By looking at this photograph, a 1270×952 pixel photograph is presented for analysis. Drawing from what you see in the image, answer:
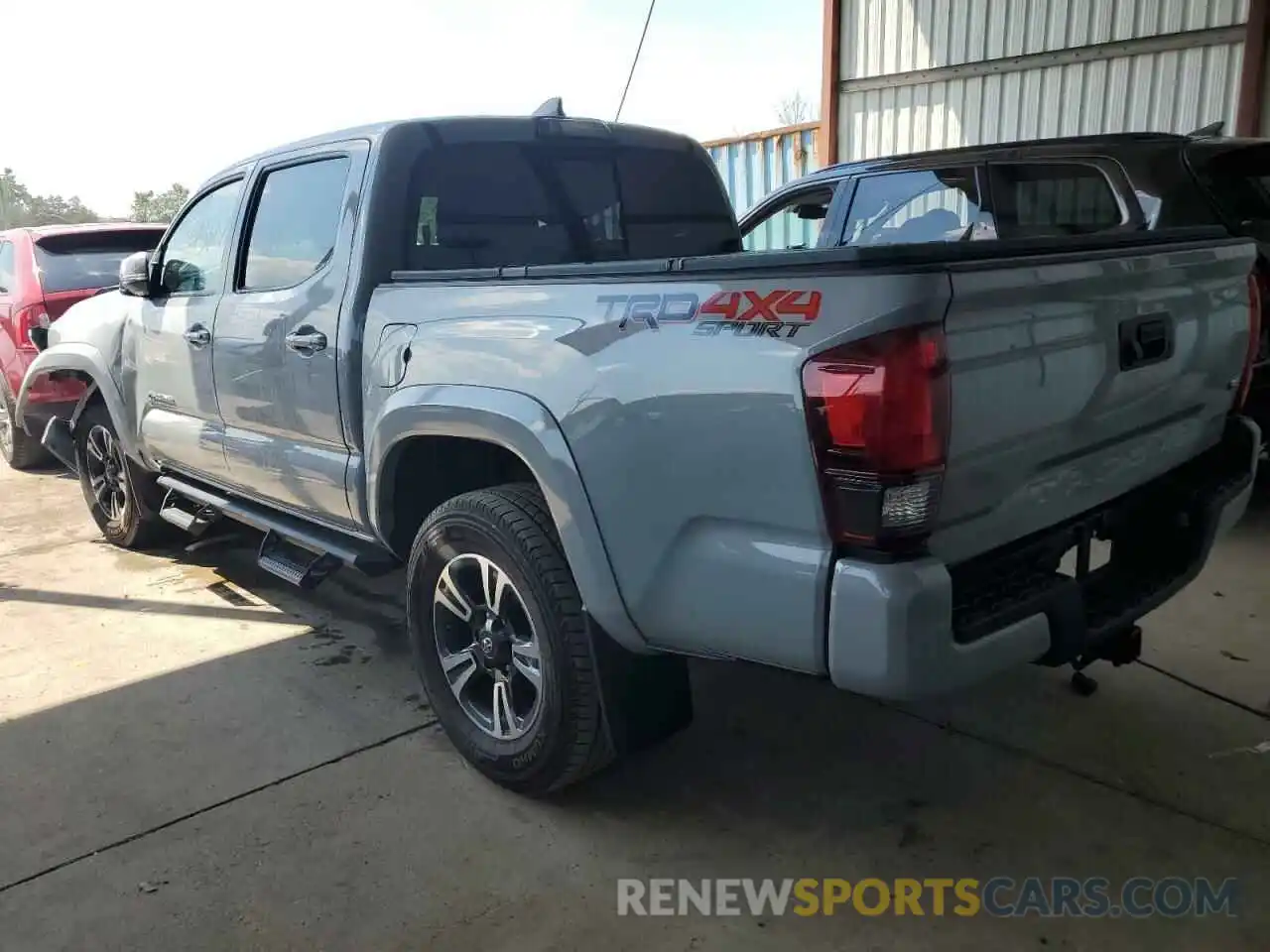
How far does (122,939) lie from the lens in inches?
92.7

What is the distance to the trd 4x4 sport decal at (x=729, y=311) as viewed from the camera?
1.92 metres

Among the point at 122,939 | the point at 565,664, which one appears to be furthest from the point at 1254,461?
the point at 122,939

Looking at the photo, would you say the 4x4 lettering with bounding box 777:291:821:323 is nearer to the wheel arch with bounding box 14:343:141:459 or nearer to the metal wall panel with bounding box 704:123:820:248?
the wheel arch with bounding box 14:343:141:459

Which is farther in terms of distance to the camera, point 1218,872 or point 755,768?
point 755,768

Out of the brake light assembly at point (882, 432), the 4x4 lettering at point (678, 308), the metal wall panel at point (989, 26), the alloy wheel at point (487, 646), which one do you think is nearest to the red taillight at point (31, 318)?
the alloy wheel at point (487, 646)

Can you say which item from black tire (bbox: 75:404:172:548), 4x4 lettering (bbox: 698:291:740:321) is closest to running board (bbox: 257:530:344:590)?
black tire (bbox: 75:404:172:548)

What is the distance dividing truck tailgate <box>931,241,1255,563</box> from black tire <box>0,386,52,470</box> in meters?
7.48

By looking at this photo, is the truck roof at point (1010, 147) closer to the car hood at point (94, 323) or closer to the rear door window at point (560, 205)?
the rear door window at point (560, 205)

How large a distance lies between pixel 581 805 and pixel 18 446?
21.9 ft

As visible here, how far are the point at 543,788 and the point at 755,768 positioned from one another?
658 millimetres

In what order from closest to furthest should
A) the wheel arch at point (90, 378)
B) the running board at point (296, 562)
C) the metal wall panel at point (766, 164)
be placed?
the running board at point (296, 562)
the wheel arch at point (90, 378)
the metal wall panel at point (766, 164)

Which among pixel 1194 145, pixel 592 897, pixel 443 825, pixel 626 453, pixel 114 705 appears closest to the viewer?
pixel 626 453

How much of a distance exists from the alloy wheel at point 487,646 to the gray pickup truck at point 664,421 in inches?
0.4

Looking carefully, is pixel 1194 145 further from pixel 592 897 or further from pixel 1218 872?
pixel 592 897
